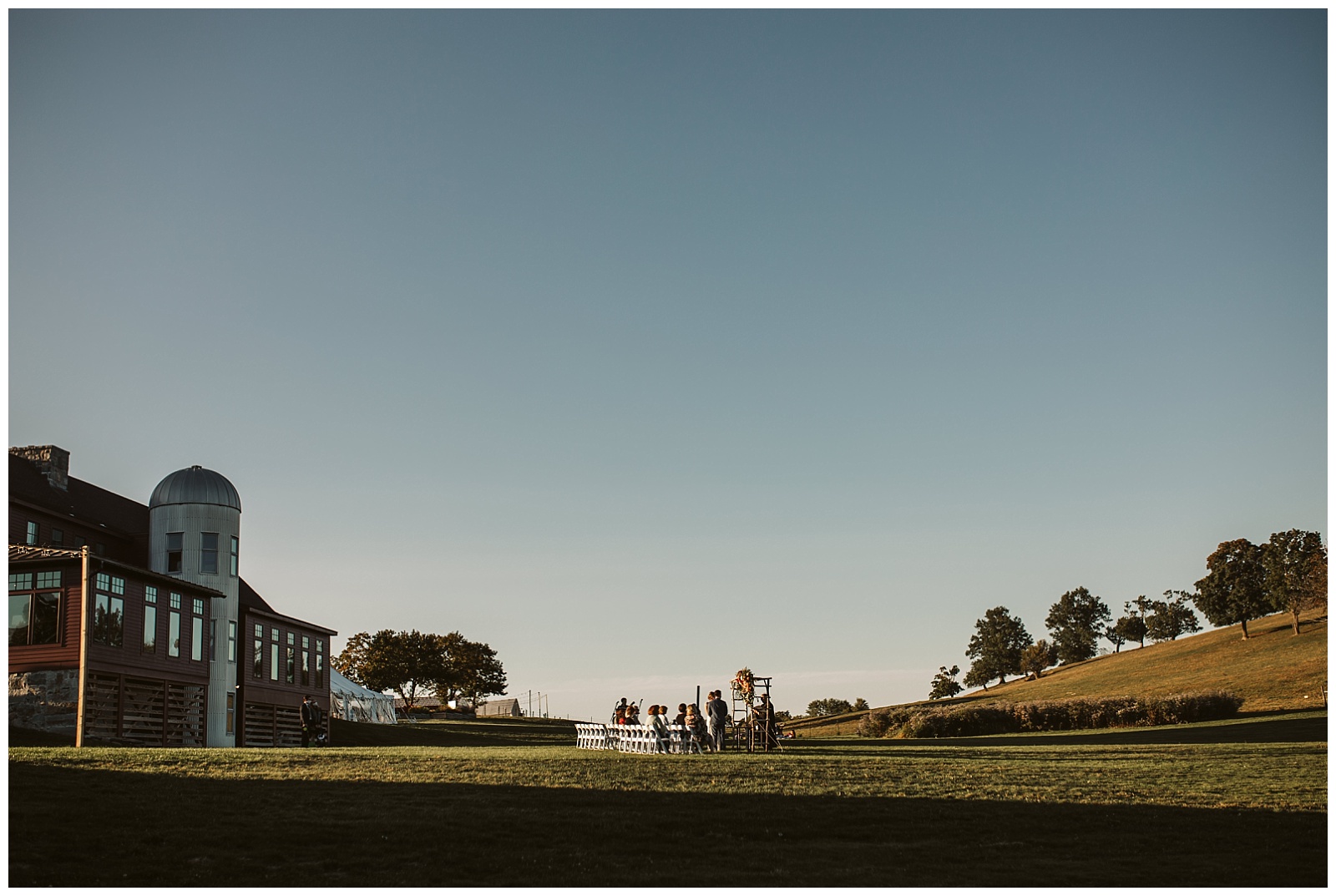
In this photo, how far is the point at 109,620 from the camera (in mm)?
34000

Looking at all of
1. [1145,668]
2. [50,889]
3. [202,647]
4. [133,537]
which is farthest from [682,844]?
[1145,668]

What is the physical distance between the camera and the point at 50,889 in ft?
42.4

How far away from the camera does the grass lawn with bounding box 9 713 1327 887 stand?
14102 mm

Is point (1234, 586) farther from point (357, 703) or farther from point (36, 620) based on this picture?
point (36, 620)

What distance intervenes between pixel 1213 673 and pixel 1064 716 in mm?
25682

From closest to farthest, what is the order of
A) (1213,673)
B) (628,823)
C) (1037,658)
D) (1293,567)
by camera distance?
(628,823) → (1213,673) → (1293,567) → (1037,658)

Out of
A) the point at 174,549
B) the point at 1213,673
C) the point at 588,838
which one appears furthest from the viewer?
the point at 1213,673

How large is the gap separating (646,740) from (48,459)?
26.4 metres

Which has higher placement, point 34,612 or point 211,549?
point 211,549

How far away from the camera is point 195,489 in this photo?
42594 millimetres

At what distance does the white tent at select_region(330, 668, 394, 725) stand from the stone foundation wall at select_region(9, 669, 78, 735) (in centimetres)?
3240

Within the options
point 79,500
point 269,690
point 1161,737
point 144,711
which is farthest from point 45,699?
point 1161,737

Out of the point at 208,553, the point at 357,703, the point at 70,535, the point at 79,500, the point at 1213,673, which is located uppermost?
the point at 79,500

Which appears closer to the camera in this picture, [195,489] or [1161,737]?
[1161,737]
